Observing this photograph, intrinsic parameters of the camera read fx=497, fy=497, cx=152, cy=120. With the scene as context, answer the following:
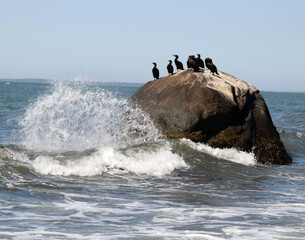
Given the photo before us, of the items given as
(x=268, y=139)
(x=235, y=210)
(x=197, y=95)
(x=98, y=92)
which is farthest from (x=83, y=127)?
(x=235, y=210)

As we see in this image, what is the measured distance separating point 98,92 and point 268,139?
4.81m

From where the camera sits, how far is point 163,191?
7754 mm

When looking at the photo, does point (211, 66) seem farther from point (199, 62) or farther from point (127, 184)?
point (127, 184)

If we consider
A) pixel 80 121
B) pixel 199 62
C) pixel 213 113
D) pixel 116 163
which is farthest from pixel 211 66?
pixel 80 121

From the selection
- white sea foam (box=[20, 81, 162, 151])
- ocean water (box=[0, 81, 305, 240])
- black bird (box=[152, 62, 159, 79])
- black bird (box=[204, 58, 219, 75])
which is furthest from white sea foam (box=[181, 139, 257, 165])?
black bird (box=[152, 62, 159, 79])

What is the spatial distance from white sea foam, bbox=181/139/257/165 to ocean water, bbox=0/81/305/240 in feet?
0.08

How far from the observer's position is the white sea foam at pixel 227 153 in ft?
37.6

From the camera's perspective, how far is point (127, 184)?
8.30m

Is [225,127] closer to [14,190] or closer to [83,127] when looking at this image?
[83,127]

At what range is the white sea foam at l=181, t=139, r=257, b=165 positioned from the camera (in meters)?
11.5

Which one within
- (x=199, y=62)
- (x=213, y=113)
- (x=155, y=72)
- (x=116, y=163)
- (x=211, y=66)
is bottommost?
(x=116, y=163)

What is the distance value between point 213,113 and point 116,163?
2.83 metres

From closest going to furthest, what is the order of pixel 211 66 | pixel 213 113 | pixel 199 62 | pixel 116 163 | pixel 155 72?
pixel 116 163, pixel 213 113, pixel 211 66, pixel 199 62, pixel 155 72

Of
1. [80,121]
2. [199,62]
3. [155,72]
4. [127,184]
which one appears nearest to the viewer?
[127,184]
